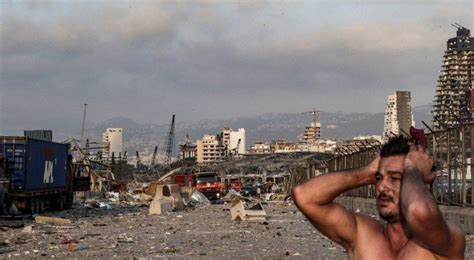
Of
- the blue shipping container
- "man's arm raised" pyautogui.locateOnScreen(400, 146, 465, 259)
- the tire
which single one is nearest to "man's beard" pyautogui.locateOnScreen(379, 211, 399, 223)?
"man's arm raised" pyautogui.locateOnScreen(400, 146, 465, 259)

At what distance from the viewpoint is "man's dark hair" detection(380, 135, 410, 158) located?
337cm

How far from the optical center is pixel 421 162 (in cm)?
328

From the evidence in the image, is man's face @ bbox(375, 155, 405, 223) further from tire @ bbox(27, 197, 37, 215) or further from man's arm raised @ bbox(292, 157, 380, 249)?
tire @ bbox(27, 197, 37, 215)

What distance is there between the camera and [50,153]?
36188 mm

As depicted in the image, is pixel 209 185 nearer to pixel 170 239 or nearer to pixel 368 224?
pixel 170 239

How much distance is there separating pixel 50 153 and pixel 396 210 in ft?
112

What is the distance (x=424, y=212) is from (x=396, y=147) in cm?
59

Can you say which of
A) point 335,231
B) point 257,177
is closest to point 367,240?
point 335,231

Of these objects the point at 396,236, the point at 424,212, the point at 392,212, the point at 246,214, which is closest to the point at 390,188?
the point at 392,212

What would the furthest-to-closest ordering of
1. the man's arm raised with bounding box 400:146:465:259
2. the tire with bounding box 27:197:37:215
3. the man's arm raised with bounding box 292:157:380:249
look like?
the tire with bounding box 27:197:37:215 < the man's arm raised with bounding box 292:157:380:249 < the man's arm raised with bounding box 400:146:465:259

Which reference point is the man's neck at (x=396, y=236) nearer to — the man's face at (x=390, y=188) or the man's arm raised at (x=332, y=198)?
the man's face at (x=390, y=188)

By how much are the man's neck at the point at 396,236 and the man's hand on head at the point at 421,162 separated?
0.81 ft

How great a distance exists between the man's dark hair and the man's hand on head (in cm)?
3

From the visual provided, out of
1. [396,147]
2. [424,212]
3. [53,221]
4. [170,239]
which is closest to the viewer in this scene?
[424,212]
